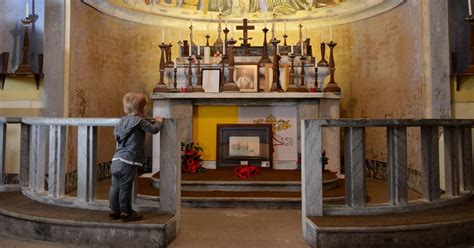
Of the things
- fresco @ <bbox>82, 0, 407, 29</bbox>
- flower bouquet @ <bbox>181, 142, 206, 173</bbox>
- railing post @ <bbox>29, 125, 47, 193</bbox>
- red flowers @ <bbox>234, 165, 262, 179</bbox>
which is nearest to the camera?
railing post @ <bbox>29, 125, 47, 193</bbox>

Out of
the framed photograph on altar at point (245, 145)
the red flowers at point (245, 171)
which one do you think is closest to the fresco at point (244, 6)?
the framed photograph on altar at point (245, 145)

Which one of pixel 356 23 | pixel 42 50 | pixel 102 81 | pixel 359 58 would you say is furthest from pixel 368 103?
pixel 42 50

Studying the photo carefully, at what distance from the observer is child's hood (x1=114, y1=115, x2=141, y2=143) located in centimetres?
343

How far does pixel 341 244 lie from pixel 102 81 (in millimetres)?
6028

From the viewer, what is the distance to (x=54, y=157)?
4184 mm

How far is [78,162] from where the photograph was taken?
3.96 meters

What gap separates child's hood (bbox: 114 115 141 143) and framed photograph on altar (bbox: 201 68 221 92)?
4.10m

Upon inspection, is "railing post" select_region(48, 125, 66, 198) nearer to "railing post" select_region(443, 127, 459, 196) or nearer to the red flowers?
the red flowers

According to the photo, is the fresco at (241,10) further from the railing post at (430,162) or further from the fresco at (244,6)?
the railing post at (430,162)

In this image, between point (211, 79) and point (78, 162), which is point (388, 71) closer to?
point (211, 79)

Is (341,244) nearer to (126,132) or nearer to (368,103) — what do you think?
(126,132)

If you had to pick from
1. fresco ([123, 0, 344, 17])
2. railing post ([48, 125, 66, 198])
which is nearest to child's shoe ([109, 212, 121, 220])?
railing post ([48, 125, 66, 198])

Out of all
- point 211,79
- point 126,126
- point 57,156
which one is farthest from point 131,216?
point 211,79

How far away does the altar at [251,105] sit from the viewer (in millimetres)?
6918
